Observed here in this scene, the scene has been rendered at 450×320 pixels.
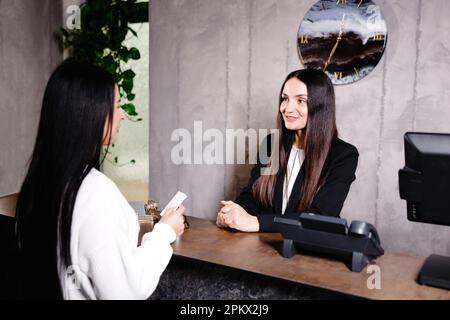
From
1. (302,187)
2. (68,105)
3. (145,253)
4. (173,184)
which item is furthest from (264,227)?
(173,184)

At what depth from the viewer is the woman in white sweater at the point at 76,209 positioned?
45.9 inches

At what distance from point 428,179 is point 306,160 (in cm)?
92

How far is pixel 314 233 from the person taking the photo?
1529 millimetres

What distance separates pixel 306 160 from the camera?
2.28 metres

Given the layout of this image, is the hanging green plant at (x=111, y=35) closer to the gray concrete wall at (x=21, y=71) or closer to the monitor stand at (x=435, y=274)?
the gray concrete wall at (x=21, y=71)

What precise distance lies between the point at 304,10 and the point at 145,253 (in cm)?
230

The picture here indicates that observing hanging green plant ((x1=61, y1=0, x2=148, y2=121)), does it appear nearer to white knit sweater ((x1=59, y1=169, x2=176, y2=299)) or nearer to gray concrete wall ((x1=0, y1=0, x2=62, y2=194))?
gray concrete wall ((x1=0, y1=0, x2=62, y2=194))

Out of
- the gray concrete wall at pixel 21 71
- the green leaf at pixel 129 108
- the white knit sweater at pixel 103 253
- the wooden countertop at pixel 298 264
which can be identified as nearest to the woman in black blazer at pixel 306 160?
the wooden countertop at pixel 298 264

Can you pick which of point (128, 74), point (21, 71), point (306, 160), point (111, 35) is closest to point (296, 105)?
point (306, 160)

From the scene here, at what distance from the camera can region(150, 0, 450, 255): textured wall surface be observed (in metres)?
2.66

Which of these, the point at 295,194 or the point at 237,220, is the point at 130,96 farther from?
the point at 237,220

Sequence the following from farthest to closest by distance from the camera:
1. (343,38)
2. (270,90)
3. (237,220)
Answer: (270,90)
(343,38)
(237,220)

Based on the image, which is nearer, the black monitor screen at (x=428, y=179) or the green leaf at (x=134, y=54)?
the black monitor screen at (x=428, y=179)

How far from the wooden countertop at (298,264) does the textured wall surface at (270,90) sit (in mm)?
1232
